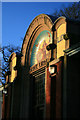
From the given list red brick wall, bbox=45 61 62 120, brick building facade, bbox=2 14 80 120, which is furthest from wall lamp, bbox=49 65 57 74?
red brick wall, bbox=45 61 62 120

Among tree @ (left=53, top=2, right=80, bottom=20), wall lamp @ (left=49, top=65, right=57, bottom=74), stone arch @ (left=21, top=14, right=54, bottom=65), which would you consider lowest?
wall lamp @ (left=49, top=65, right=57, bottom=74)

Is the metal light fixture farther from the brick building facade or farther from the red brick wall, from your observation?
the red brick wall

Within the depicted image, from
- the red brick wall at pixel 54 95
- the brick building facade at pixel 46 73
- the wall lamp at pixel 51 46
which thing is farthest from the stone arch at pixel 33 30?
the red brick wall at pixel 54 95

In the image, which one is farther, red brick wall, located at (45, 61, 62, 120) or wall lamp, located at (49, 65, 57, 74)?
wall lamp, located at (49, 65, 57, 74)

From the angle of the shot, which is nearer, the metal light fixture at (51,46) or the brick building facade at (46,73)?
the brick building facade at (46,73)

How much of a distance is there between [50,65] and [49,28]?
326 cm

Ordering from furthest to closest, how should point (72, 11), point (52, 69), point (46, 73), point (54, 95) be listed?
point (72, 11) < point (46, 73) < point (52, 69) < point (54, 95)

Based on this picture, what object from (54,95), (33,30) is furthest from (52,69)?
(33,30)

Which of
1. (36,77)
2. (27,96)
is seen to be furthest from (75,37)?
(27,96)

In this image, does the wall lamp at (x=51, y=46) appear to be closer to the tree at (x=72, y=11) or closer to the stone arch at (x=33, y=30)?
the stone arch at (x=33, y=30)

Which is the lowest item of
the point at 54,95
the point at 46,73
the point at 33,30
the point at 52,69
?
the point at 54,95

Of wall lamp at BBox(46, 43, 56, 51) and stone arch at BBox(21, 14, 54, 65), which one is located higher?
stone arch at BBox(21, 14, 54, 65)

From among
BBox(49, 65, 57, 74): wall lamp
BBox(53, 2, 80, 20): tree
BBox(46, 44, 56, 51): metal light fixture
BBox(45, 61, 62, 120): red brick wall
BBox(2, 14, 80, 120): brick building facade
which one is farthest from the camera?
BBox(53, 2, 80, 20): tree

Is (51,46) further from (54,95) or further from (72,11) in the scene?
(72,11)
